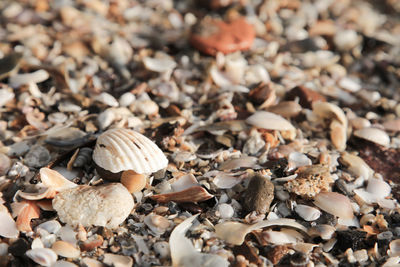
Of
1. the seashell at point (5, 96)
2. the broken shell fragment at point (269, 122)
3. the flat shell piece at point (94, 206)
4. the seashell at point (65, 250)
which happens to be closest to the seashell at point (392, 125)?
the broken shell fragment at point (269, 122)

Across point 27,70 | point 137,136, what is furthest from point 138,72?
point 137,136

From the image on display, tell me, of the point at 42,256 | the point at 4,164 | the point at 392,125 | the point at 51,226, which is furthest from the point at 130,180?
the point at 392,125

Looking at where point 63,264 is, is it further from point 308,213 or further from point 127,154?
point 308,213

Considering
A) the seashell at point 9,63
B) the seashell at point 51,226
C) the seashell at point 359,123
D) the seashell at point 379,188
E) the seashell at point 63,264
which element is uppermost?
the seashell at point 9,63

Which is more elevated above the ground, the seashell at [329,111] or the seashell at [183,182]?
the seashell at [329,111]

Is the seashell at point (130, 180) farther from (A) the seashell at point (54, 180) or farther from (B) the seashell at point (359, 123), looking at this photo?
(B) the seashell at point (359, 123)

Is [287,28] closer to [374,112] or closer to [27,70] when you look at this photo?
[374,112]
